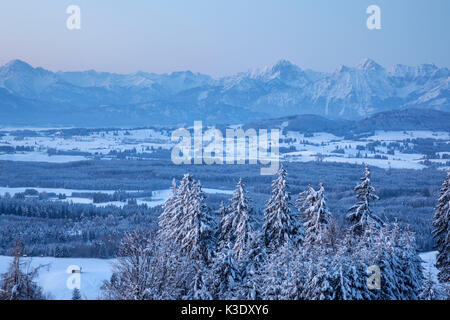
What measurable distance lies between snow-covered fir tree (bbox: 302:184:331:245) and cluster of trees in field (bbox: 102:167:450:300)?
0.20 feet

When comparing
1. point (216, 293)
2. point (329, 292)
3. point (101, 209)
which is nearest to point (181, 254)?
point (216, 293)

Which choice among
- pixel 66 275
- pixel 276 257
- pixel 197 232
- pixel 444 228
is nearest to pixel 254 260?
pixel 276 257

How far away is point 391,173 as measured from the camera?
174500 millimetres

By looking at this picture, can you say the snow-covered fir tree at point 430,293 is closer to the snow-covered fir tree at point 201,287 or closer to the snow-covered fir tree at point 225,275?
the snow-covered fir tree at point 225,275

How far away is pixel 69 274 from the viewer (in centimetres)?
5581

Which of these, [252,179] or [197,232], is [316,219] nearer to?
[197,232]

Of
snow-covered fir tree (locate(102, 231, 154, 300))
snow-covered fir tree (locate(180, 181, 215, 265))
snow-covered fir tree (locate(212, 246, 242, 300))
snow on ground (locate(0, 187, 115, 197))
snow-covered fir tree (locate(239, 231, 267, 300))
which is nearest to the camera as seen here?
snow-covered fir tree (locate(102, 231, 154, 300))

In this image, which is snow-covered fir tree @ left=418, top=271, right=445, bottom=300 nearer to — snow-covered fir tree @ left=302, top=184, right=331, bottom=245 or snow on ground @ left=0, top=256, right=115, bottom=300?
snow-covered fir tree @ left=302, top=184, right=331, bottom=245

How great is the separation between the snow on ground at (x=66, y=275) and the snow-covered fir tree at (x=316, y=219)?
25747 millimetres

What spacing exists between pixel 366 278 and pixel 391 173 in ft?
544

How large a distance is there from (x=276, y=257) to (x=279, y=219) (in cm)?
674

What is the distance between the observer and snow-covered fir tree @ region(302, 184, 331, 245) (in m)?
27.3

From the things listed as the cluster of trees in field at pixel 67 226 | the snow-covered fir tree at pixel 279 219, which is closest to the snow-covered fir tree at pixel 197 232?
the snow-covered fir tree at pixel 279 219

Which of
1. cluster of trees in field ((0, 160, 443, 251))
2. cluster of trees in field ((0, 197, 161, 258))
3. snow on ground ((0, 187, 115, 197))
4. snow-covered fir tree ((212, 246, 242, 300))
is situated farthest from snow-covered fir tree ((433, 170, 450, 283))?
snow on ground ((0, 187, 115, 197))
